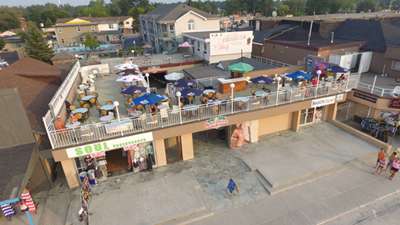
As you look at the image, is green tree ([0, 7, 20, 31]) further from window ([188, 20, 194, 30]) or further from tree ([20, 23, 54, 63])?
window ([188, 20, 194, 30])

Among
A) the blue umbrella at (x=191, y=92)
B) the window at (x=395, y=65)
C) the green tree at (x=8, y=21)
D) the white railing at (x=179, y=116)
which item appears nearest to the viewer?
the white railing at (x=179, y=116)

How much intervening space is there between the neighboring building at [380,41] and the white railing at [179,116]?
790 cm

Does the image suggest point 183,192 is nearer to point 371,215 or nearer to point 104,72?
point 371,215

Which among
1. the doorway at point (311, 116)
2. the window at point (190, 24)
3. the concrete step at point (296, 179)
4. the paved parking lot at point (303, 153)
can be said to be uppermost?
the window at point (190, 24)

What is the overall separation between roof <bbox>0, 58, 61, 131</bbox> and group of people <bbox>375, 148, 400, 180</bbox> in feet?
57.3

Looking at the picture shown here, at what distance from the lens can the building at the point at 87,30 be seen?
Answer: 58719 millimetres

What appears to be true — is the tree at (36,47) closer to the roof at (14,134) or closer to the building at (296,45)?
the roof at (14,134)

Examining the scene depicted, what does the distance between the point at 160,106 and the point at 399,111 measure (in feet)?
52.2

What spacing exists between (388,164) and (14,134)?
1962cm

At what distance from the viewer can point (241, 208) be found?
37.2 ft

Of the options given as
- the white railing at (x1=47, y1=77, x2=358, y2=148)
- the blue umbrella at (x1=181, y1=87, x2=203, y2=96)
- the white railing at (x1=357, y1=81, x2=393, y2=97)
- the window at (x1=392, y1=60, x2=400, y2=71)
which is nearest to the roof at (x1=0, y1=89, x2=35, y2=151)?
the white railing at (x1=47, y1=77, x2=358, y2=148)

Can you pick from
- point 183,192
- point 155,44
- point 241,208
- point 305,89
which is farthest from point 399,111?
point 155,44

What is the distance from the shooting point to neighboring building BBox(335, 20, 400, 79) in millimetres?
21305

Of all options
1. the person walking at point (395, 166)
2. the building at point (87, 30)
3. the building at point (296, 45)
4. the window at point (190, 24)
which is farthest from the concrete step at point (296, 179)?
the building at point (87, 30)
